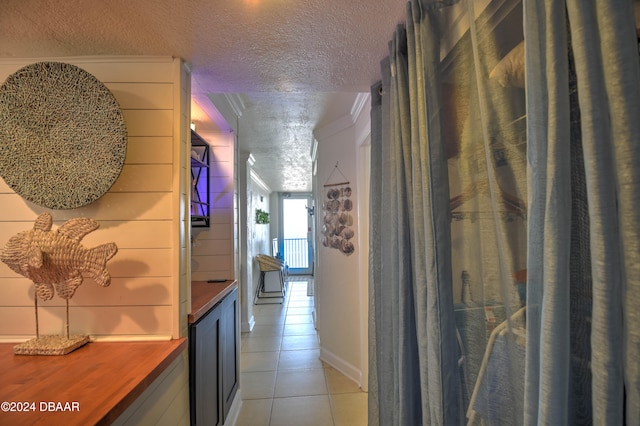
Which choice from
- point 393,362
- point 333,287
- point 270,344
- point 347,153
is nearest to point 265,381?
point 270,344

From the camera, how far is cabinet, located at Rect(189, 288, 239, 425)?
143 centimetres

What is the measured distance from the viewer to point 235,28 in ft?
3.85

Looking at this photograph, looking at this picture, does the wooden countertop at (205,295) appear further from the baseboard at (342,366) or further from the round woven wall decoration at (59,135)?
the baseboard at (342,366)

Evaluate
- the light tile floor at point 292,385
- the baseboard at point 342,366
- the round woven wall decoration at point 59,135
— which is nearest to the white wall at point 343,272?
the baseboard at point 342,366

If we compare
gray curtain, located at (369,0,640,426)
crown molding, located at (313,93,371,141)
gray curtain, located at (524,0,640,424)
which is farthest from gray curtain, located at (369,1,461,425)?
crown molding, located at (313,93,371,141)

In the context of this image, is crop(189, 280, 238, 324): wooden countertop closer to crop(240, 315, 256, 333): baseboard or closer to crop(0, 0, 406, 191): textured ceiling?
crop(0, 0, 406, 191): textured ceiling

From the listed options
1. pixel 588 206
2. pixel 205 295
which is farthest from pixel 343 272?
pixel 588 206

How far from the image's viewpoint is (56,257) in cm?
112

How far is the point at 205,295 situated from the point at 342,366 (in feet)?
5.67

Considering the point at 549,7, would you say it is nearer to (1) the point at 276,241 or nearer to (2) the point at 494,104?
(2) the point at 494,104

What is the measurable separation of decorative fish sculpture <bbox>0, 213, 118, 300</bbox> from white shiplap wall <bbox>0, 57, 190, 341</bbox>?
0.15m

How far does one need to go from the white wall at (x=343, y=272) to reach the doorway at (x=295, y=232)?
18.7 ft

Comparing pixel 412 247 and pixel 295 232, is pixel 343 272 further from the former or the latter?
pixel 295 232

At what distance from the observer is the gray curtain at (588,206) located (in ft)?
1.33
